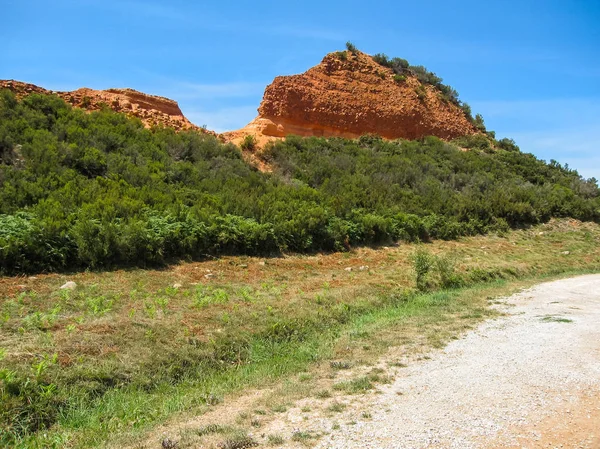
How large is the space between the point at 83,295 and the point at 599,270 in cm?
1686

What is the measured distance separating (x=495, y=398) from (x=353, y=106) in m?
28.9

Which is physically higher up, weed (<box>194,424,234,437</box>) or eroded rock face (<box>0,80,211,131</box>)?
eroded rock face (<box>0,80,211,131</box>)

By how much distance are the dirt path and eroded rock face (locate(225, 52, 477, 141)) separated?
70.3 feet

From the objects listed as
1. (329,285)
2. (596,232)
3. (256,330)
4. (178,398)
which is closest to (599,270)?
(596,232)

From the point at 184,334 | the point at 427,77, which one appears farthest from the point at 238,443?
the point at 427,77

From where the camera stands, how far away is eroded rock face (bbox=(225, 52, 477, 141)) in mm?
29734

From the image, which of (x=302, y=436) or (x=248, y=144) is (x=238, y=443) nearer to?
(x=302, y=436)

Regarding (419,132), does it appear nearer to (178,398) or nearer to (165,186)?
(165,186)

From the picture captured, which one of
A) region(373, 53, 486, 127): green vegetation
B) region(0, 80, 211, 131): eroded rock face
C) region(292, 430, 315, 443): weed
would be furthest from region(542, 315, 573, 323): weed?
region(373, 53, 486, 127): green vegetation

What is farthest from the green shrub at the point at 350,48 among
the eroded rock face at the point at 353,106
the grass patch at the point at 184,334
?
the grass patch at the point at 184,334

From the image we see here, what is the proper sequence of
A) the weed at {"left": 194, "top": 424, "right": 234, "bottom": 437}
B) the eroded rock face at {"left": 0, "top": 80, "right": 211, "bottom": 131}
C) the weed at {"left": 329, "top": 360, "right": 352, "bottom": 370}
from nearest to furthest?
the weed at {"left": 194, "top": 424, "right": 234, "bottom": 437} < the weed at {"left": 329, "top": 360, "right": 352, "bottom": 370} < the eroded rock face at {"left": 0, "top": 80, "right": 211, "bottom": 131}

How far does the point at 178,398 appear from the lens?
529 centimetres

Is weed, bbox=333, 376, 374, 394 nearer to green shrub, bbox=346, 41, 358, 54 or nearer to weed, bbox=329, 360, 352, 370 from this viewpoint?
weed, bbox=329, 360, 352, 370

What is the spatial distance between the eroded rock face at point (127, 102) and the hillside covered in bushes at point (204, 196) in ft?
7.01
